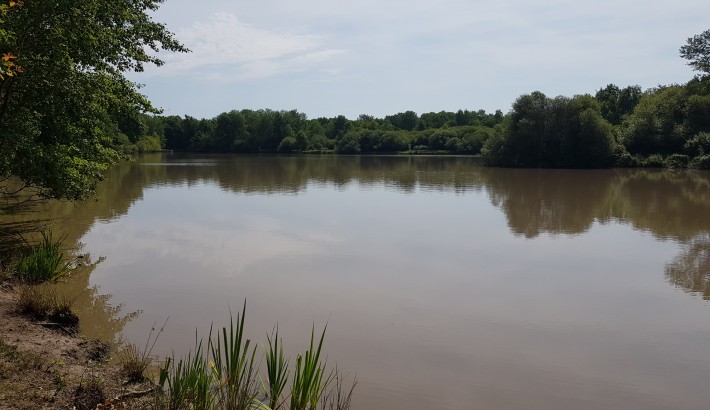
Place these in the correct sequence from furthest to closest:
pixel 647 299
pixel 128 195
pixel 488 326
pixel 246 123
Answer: pixel 246 123, pixel 128 195, pixel 647 299, pixel 488 326

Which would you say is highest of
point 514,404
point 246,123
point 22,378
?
point 246,123

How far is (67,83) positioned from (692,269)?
1441 cm

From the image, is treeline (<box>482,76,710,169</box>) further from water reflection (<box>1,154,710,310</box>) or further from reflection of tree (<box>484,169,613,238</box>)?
reflection of tree (<box>484,169,613,238</box>)

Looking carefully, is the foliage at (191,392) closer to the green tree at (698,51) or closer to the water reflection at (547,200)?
the water reflection at (547,200)

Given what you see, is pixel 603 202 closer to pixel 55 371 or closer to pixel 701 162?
pixel 55 371

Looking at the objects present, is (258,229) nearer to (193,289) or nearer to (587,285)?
(193,289)

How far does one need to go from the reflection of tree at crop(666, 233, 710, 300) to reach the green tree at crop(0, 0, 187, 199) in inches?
507

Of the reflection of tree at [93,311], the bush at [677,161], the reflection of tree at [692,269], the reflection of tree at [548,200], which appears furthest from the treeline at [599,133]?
the reflection of tree at [93,311]

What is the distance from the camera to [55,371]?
5.79 metres

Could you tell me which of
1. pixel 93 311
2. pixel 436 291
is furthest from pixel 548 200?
pixel 93 311

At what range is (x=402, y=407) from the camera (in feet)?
21.4

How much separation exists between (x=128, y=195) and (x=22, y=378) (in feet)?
80.1

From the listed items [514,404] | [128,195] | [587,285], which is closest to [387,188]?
[128,195]

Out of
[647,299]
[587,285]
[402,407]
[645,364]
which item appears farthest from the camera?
[587,285]
